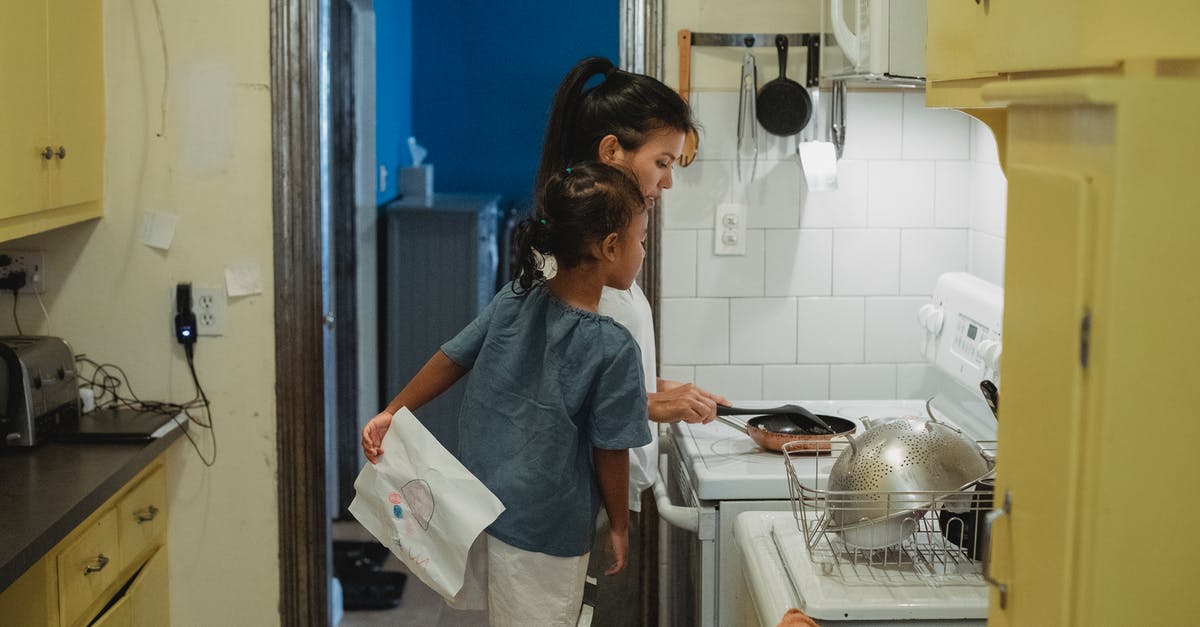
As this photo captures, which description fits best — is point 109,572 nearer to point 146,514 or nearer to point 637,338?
point 146,514

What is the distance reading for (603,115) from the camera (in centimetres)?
238

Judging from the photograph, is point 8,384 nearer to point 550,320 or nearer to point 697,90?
point 550,320

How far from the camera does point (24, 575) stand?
90.6 inches

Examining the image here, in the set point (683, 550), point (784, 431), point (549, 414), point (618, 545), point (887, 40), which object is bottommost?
point (683, 550)

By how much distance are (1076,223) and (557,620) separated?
4.76 feet

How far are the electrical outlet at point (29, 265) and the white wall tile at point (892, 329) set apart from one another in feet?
6.72

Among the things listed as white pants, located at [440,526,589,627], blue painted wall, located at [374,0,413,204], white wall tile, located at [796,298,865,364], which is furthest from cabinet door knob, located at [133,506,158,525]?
blue painted wall, located at [374,0,413,204]

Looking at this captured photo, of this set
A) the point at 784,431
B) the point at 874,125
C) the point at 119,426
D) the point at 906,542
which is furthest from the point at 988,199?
the point at 119,426

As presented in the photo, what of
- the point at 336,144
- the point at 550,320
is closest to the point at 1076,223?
the point at 550,320

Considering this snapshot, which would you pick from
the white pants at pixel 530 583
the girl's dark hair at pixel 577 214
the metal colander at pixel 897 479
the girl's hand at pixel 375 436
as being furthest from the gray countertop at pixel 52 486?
the metal colander at pixel 897 479

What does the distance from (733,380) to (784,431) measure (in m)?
0.53

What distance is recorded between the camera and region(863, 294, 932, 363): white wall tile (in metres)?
3.23

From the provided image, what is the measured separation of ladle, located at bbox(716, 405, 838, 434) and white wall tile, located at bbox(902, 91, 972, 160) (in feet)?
2.68

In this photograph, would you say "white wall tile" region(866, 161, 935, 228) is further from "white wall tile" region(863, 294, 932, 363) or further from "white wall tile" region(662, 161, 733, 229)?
"white wall tile" region(662, 161, 733, 229)
